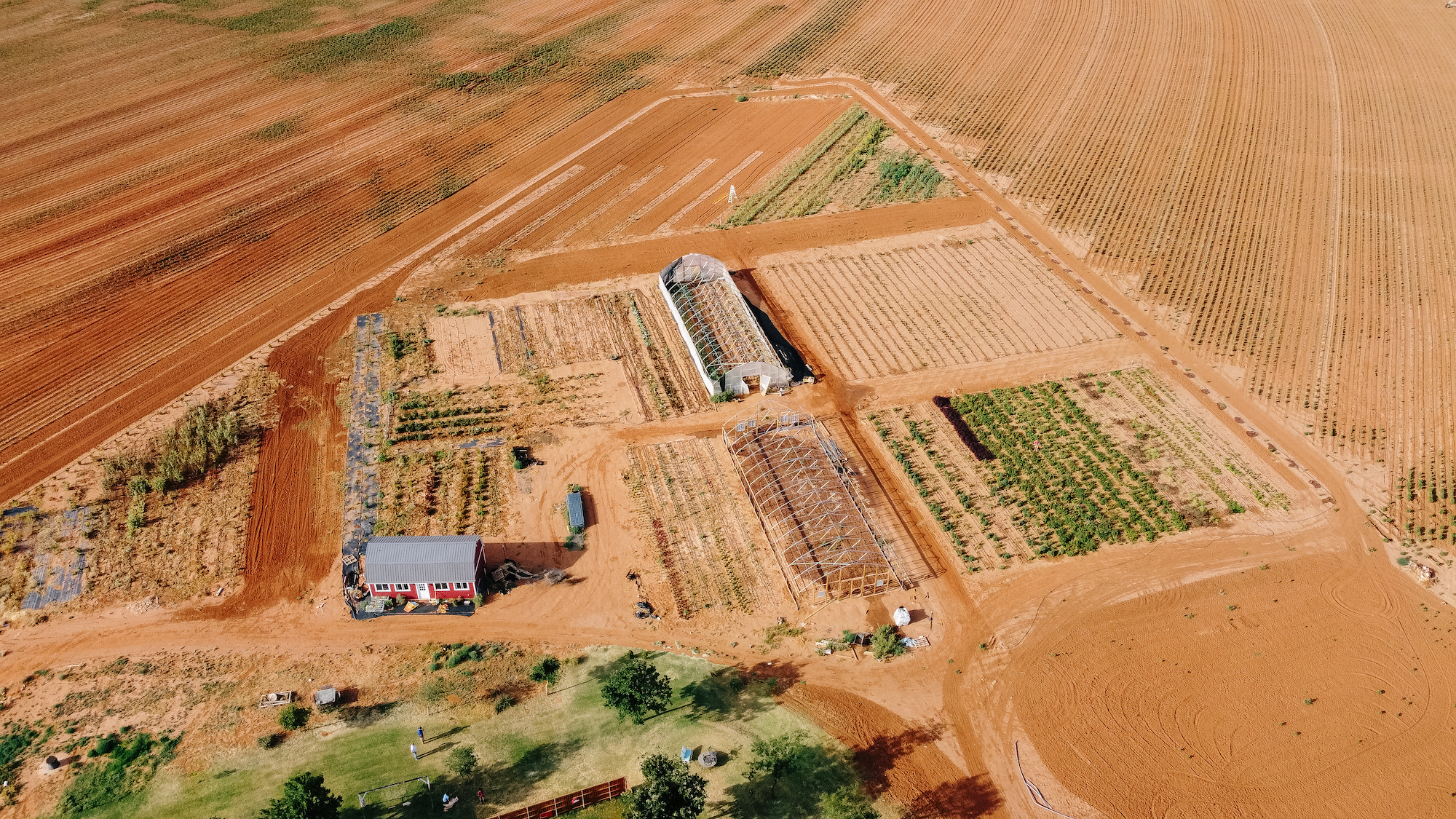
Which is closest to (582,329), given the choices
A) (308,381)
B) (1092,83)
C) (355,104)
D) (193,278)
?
(308,381)

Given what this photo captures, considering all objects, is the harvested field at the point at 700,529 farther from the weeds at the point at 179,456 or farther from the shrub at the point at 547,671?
the weeds at the point at 179,456

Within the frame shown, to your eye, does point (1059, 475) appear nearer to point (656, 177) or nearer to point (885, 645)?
point (885, 645)

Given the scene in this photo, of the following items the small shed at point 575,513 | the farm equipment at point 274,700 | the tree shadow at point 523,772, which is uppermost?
the small shed at point 575,513

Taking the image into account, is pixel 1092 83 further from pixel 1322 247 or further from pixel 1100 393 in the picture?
pixel 1100 393

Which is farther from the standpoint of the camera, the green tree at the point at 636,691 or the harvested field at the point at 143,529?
the harvested field at the point at 143,529

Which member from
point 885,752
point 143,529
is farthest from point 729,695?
point 143,529

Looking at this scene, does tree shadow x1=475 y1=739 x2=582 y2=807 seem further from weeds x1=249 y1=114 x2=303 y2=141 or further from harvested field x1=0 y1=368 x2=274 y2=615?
weeds x1=249 y1=114 x2=303 y2=141

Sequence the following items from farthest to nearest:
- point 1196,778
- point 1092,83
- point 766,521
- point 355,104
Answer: point 1092,83 < point 355,104 < point 766,521 < point 1196,778

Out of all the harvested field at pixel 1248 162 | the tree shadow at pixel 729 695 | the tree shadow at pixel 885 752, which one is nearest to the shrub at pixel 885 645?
the tree shadow at pixel 885 752
